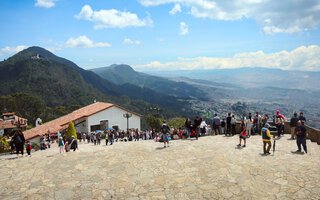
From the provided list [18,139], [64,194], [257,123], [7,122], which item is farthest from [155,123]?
[64,194]

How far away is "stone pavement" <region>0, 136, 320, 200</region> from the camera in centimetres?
758

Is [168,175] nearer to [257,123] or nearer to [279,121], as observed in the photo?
[279,121]

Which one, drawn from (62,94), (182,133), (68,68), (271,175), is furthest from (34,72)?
(271,175)

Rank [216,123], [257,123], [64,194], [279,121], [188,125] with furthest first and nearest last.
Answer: [216,123]
[257,123]
[188,125]
[279,121]
[64,194]

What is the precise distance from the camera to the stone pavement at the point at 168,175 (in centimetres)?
758

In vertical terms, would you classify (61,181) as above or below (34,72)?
below

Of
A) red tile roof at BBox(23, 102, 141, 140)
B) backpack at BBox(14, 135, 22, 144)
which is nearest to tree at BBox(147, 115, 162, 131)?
red tile roof at BBox(23, 102, 141, 140)

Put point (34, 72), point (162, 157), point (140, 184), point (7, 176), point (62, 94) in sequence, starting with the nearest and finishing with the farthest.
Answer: point (140, 184)
point (7, 176)
point (162, 157)
point (62, 94)
point (34, 72)

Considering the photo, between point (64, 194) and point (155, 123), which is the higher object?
point (64, 194)

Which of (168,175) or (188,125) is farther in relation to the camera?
(188,125)

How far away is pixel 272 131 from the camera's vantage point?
15562 mm

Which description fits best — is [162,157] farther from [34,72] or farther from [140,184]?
[34,72]

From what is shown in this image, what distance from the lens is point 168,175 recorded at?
29.0 feet

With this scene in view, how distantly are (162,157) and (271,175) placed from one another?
472 cm
